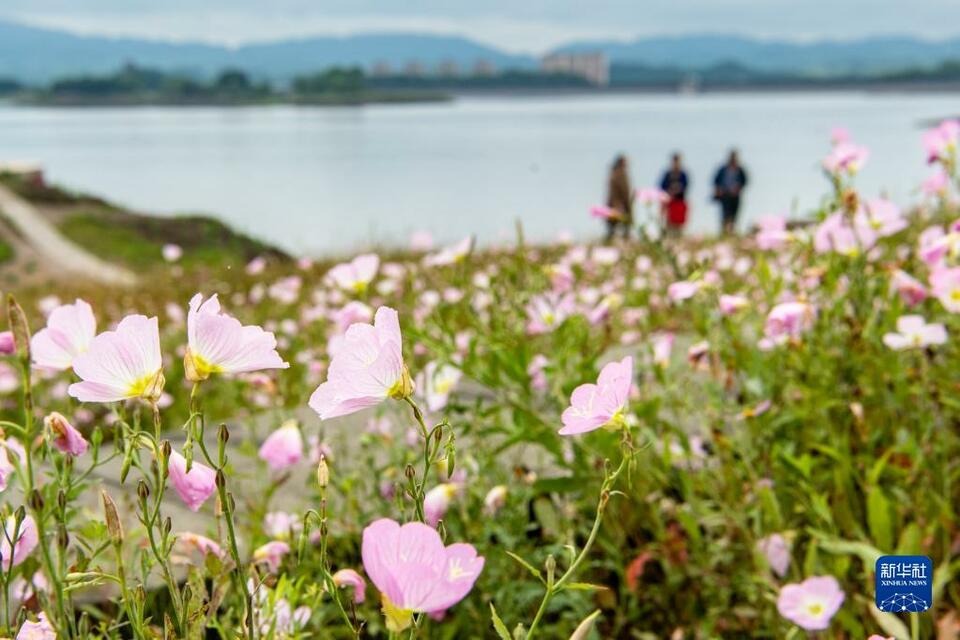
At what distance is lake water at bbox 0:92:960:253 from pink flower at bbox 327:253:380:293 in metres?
1.09

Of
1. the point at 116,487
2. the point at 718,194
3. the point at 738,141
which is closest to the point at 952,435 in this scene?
the point at 116,487

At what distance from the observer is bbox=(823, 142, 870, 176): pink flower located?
258 cm

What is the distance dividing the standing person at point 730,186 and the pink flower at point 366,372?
13.0 meters

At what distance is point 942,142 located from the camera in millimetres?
2766

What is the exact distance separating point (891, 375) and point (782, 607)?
1.08 meters

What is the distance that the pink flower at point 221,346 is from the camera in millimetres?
980

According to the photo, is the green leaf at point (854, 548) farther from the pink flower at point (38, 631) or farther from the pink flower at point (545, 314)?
the pink flower at point (38, 631)

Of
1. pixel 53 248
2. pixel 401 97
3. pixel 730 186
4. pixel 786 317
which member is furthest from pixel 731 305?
pixel 401 97

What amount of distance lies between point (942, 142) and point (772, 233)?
21.9 inches

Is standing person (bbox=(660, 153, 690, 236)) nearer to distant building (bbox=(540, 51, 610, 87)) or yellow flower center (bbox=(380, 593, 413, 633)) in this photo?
yellow flower center (bbox=(380, 593, 413, 633))

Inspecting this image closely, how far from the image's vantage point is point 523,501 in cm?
229

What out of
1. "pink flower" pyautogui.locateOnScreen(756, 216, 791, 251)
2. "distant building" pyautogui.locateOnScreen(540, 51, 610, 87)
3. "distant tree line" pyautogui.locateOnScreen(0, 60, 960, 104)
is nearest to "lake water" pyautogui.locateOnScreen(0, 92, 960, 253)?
"pink flower" pyautogui.locateOnScreen(756, 216, 791, 251)

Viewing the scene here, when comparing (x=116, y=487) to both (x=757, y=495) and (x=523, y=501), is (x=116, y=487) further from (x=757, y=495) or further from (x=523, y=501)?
(x=757, y=495)

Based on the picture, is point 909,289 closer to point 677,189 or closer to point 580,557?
point 580,557
